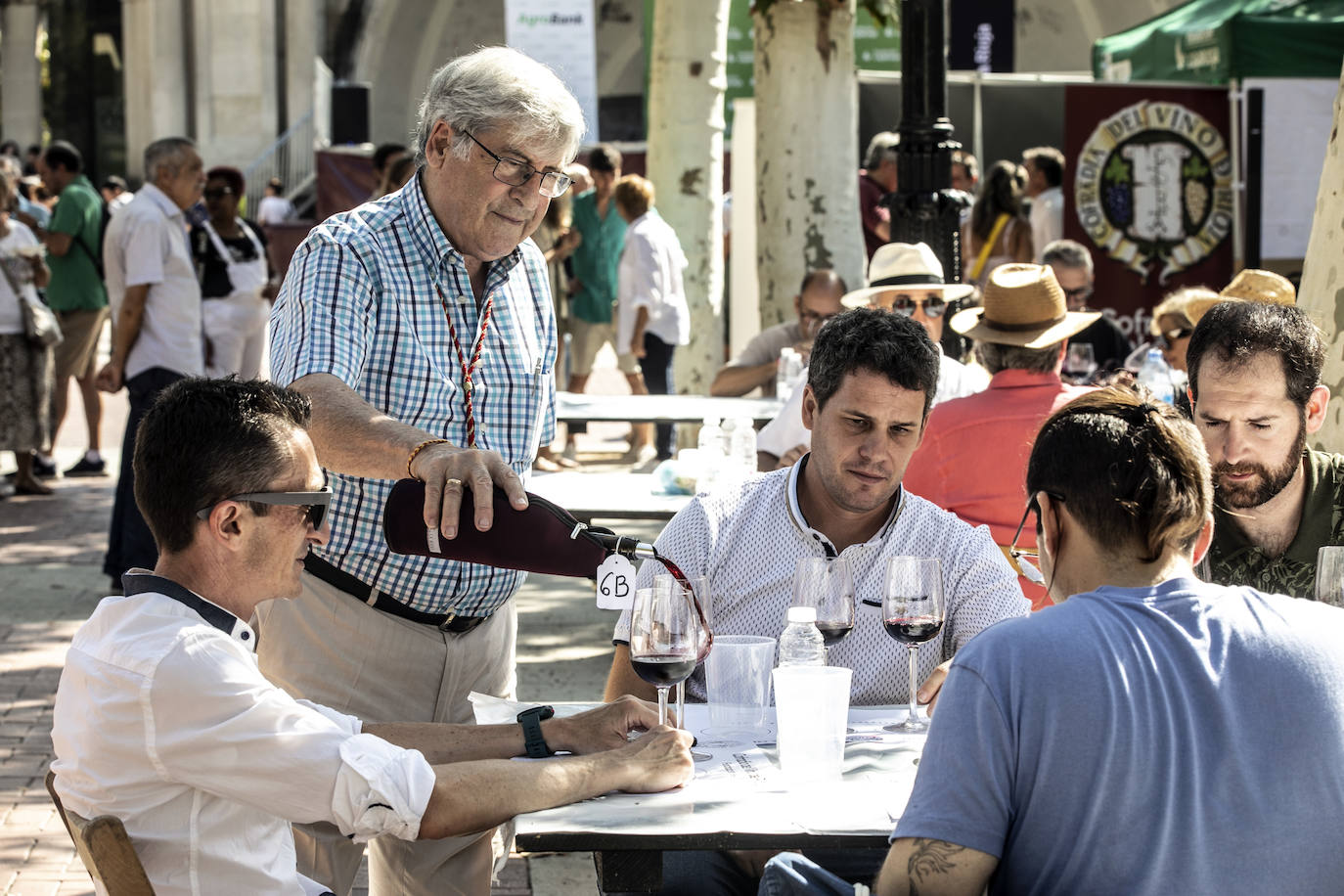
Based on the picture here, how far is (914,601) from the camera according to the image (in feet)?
10.4

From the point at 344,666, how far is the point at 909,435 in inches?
54.2

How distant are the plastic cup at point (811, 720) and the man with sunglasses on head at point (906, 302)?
11.1ft

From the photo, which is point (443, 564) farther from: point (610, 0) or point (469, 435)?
point (610, 0)

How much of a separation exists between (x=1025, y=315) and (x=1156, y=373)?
7.81 ft

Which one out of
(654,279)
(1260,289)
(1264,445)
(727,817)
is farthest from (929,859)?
(654,279)

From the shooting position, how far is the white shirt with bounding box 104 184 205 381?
8312 millimetres

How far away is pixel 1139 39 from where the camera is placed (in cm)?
1366

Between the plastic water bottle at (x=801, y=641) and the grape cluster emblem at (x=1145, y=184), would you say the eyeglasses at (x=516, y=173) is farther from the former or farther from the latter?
the grape cluster emblem at (x=1145, y=184)

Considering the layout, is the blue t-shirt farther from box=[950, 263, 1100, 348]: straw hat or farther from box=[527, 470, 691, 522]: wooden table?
box=[527, 470, 691, 522]: wooden table

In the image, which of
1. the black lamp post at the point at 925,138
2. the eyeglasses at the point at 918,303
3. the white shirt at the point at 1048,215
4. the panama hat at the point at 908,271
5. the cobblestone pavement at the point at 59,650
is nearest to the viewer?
the cobblestone pavement at the point at 59,650

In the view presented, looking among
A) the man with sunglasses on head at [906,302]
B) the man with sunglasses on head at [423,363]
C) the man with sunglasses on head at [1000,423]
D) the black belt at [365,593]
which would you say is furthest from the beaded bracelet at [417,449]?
the man with sunglasses on head at [906,302]

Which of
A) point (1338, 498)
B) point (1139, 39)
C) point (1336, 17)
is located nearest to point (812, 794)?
point (1338, 498)

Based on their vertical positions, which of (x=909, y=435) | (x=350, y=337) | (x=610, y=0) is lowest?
(x=909, y=435)

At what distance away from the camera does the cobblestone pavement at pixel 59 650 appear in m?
4.74
